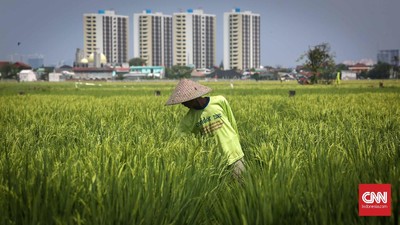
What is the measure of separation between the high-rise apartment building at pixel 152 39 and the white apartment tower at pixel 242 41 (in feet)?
58.6

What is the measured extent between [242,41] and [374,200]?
173m

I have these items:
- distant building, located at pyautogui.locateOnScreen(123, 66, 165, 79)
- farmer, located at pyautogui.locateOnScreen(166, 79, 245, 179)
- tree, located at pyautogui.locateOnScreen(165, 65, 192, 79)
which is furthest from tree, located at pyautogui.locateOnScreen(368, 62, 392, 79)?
farmer, located at pyautogui.locateOnScreen(166, 79, 245, 179)

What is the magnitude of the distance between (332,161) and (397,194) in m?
0.74

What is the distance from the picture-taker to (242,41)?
570 feet

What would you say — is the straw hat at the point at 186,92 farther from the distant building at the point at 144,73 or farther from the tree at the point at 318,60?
the distant building at the point at 144,73

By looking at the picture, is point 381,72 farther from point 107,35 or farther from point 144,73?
point 107,35

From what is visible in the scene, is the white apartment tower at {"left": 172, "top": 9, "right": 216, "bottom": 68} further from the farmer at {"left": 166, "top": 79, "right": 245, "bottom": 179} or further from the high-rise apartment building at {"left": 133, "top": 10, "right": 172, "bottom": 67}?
the farmer at {"left": 166, "top": 79, "right": 245, "bottom": 179}

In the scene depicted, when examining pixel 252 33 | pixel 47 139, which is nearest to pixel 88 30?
pixel 252 33

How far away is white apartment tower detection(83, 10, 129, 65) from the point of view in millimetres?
164625

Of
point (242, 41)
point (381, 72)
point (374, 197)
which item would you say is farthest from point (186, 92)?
point (242, 41)

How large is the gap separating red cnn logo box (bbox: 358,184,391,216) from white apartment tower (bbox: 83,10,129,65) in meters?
159

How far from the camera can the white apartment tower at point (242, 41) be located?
174 metres

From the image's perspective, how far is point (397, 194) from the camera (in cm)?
273

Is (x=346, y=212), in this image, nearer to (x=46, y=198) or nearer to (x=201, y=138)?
(x=46, y=198)
